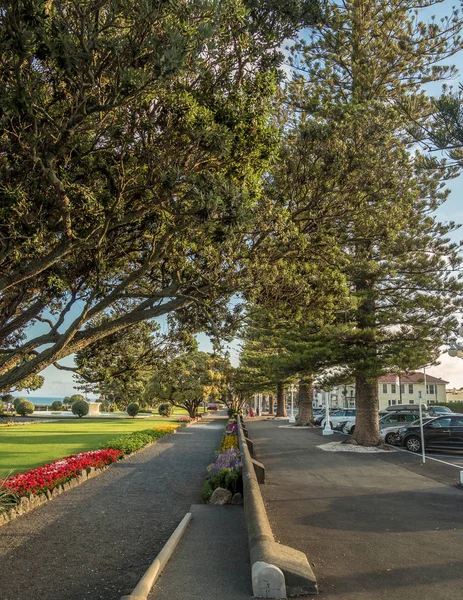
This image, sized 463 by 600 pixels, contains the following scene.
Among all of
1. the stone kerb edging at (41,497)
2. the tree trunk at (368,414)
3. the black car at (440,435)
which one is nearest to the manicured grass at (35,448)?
the stone kerb edging at (41,497)

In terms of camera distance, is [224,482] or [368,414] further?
[368,414]

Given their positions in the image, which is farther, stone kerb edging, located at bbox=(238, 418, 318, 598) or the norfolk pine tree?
the norfolk pine tree

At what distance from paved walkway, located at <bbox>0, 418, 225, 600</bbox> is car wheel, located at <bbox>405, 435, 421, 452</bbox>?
33.5ft

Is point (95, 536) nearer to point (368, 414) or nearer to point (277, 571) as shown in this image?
point (277, 571)

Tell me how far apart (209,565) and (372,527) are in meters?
2.95

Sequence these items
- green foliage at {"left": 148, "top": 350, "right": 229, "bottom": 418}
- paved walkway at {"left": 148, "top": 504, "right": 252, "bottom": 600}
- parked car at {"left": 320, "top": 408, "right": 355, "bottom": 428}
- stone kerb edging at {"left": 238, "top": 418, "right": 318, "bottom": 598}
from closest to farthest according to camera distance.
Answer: stone kerb edging at {"left": 238, "top": 418, "right": 318, "bottom": 598} < paved walkway at {"left": 148, "top": 504, "right": 252, "bottom": 600} < parked car at {"left": 320, "top": 408, "right": 355, "bottom": 428} < green foliage at {"left": 148, "top": 350, "right": 229, "bottom": 418}

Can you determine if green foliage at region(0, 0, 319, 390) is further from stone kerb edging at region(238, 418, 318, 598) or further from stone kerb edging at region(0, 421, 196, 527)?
stone kerb edging at region(238, 418, 318, 598)

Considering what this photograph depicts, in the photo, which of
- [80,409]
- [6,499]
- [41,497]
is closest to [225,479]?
[41,497]

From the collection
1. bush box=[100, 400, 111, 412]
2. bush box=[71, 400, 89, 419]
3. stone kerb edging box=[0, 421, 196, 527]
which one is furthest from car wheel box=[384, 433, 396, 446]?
bush box=[100, 400, 111, 412]

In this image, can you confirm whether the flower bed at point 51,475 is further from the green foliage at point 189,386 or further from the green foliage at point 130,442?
the green foliage at point 189,386

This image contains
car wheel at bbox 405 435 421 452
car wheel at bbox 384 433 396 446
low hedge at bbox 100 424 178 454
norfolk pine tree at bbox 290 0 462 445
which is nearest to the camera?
norfolk pine tree at bbox 290 0 462 445

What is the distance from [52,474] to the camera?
11391 millimetres

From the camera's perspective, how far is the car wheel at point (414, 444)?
19.8 meters

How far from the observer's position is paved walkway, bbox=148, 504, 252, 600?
479cm
